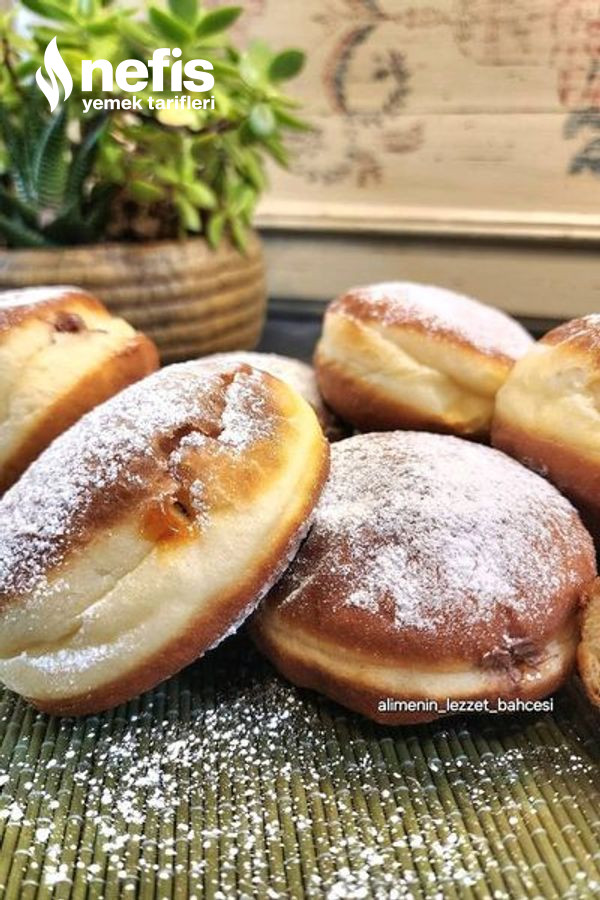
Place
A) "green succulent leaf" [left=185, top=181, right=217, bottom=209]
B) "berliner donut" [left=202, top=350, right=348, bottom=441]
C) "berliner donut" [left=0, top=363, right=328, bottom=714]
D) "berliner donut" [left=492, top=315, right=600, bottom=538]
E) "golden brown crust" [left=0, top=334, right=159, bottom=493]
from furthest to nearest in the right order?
1. "green succulent leaf" [left=185, top=181, right=217, bottom=209]
2. "berliner donut" [left=202, top=350, right=348, bottom=441]
3. "golden brown crust" [left=0, top=334, right=159, bottom=493]
4. "berliner donut" [left=492, top=315, right=600, bottom=538]
5. "berliner donut" [left=0, top=363, right=328, bottom=714]

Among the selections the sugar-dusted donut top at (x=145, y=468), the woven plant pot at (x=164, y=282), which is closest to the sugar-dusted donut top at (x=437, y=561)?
the sugar-dusted donut top at (x=145, y=468)

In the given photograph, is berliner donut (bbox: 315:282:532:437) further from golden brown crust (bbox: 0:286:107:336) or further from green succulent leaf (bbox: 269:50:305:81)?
green succulent leaf (bbox: 269:50:305:81)

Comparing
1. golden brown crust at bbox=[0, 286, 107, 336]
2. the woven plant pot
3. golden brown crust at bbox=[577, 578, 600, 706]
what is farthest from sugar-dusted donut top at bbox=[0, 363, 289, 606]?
the woven plant pot

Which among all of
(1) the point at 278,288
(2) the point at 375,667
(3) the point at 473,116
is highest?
(3) the point at 473,116

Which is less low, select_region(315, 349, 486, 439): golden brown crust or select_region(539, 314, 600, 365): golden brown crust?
select_region(539, 314, 600, 365): golden brown crust

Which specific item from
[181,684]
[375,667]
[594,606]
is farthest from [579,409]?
[181,684]

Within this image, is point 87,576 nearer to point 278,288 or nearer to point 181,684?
point 181,684

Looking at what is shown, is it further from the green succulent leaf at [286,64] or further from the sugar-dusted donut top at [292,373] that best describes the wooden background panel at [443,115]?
the sugar-dusted donut top at [292,373]
